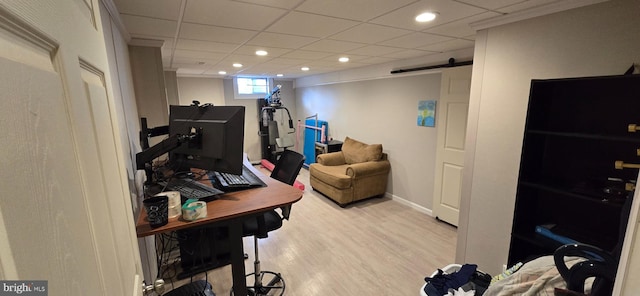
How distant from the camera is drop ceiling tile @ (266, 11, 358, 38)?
1.78 m

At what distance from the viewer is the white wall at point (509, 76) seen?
145 centimetres

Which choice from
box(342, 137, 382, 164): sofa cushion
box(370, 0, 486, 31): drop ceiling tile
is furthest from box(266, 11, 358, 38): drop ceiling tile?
box(342, 137, 382, 164): sofa cushion

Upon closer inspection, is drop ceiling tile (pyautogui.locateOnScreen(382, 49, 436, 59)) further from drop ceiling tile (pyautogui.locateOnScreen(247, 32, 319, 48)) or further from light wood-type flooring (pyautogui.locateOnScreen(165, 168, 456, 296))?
light wood-type flooring (pyautogui.locateOnScreen(165, 168, 456, 296))

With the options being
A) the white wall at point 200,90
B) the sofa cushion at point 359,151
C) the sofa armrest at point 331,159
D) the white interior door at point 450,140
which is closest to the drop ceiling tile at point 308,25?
the white interior door at point 450,140

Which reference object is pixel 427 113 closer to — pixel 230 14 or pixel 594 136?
pixel 594 136

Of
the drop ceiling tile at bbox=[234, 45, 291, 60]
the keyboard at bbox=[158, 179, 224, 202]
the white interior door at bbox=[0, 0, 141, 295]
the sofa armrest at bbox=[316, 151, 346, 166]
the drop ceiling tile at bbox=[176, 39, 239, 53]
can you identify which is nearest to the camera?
the white interior door at bbox=[0, 0, 141, 295]

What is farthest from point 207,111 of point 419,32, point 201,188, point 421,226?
point 421,226

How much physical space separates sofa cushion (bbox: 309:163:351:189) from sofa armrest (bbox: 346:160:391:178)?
12 centimetres

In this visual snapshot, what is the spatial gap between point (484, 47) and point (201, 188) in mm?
2287

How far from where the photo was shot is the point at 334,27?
2014 millimetres

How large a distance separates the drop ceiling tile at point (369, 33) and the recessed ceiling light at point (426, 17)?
259mm

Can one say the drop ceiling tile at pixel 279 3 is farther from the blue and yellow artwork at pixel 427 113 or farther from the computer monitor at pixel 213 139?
the blue and yellow artwork at pixel 427 113

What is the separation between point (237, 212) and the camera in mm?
1257

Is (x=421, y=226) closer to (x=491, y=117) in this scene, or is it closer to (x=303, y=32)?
(x=491, y=117)
